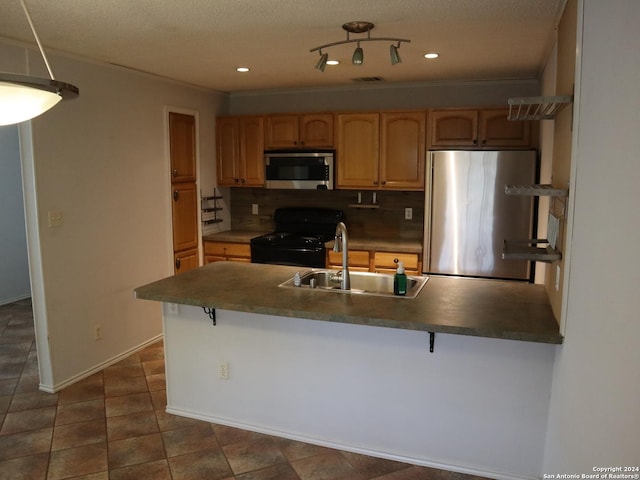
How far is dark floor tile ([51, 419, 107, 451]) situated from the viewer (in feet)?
9.28

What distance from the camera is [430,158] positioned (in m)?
4.22

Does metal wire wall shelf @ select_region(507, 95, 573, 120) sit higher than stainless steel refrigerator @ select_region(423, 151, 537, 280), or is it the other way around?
metal wire wall shelf @ select_region(507, 95, 573, 120)

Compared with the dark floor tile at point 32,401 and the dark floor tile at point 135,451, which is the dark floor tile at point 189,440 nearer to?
the dark floor tile at point 135,451

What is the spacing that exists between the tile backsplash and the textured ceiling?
4.27 feet

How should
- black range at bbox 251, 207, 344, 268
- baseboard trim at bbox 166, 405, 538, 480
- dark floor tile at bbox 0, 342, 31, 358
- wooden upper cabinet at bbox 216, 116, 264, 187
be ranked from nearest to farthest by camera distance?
baseboard trim at bbox 166, 405, 538, 480 → dark floor tile at bbox 0, 342, 31, 358 → black range at bbox 251, 207, 344, 268 → wooden upper cabinet at bbox 216, 116, 264, 187

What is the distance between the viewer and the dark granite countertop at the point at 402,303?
2203 mm

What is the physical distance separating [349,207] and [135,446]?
3.10 meters

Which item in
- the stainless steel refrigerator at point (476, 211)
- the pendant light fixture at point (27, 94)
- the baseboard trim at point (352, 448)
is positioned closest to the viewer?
the pendant light fixture at point (27, 94)

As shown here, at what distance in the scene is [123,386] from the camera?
3.55 meters

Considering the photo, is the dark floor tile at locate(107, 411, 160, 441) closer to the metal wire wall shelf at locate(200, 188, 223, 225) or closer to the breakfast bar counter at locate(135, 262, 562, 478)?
the breakfast bar counter at locate(135, 262, 562, 478)

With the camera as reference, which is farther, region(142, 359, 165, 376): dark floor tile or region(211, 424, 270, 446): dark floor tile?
region(142, 359, 165, 376): dark floor tile

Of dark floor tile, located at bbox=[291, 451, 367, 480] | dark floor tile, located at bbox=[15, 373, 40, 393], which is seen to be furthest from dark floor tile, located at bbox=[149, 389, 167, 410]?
dark floor tile, located at bbox=[291, 451, 367, 480]

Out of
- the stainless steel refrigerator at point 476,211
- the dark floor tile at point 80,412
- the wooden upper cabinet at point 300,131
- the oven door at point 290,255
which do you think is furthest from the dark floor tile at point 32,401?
the stainless steel refrigerator at point 476,211

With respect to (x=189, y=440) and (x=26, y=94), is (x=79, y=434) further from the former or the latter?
(x=26, y=94)
